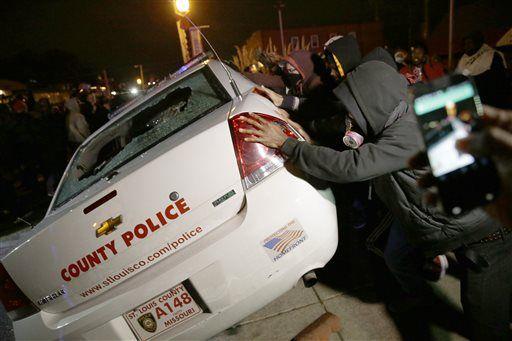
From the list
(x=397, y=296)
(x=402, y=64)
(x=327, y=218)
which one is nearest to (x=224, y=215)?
(x=327, y=218)

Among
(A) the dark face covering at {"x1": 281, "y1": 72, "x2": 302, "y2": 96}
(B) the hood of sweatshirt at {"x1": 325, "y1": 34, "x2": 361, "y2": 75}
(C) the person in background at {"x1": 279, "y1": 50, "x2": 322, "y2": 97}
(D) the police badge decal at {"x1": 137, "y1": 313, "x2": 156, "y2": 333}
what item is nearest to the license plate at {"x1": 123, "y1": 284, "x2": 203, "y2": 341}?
(D) the police badge decal at {"x1": 137, "y1": 313, "x2": 156, "y2": 333}

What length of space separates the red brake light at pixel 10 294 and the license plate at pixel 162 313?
0.68 metres

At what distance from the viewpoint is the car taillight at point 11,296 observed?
2.14 meters

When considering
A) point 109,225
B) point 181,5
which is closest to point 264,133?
point 109,225

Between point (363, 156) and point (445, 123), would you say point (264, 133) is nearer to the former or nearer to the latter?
point (363, 156)

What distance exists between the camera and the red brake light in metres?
2.13

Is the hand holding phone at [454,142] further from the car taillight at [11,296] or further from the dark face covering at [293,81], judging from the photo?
the dark face covering at [293,81]

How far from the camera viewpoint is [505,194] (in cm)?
87

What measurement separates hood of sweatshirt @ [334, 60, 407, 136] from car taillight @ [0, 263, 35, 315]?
2242 mm

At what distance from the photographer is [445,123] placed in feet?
3.13

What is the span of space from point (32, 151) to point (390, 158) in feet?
24.0

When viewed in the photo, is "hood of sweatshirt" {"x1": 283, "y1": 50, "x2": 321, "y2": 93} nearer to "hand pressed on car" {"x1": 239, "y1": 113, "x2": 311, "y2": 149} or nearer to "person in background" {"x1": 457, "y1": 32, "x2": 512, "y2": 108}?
"hand pressed on car" {"x1": 239, "y1": 113, "x2": 311, "y2": 149}

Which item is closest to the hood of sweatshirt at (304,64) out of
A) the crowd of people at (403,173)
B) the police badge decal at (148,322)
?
the crowd of people at (403,173)

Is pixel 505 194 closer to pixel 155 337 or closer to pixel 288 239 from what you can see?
pixel 288 239
